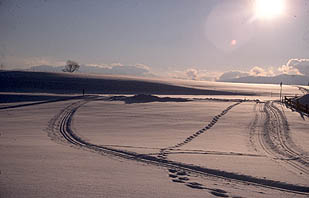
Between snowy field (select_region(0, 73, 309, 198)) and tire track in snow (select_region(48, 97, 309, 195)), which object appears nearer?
snowy field (select_region(0, 73, 309, 198))

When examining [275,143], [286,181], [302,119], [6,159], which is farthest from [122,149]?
[302,119]

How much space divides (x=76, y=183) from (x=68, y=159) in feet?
7.78

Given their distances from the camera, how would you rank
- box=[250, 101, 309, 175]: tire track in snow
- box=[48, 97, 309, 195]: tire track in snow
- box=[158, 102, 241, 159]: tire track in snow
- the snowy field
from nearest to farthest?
the snowy field → box=[48, 97, 309, 195]: tire track in snow → box=[250, 101, 309, 175]: tire track in snow → box=[158, 102, 241, 159]: tire track in snow

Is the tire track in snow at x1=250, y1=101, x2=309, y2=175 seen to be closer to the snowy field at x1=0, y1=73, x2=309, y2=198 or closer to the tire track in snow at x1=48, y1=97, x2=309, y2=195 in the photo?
the snowy field at x1=0, y1=73, x2=309, y2=198

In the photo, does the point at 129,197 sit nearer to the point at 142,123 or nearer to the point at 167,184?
the point at 167,184

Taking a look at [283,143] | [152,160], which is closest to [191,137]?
[283,143]

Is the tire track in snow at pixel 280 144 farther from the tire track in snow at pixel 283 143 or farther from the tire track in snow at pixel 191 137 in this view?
the tire track in snow at pixel 191 137

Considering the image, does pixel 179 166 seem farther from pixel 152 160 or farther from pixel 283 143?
pixel 283 143

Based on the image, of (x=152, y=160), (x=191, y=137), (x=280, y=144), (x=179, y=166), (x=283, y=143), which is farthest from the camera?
(x=191, y=137)

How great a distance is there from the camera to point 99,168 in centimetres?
736

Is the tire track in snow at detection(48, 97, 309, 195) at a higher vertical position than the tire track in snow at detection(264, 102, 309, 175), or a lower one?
lower

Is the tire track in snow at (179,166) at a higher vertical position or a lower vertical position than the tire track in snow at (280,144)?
lower

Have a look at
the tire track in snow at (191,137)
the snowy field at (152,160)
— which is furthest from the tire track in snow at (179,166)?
the tire track in snow at (191,137)

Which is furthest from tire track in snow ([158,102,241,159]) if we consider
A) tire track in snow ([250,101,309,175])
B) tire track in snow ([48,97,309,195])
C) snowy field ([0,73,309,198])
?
tire track in snow ([250,101,309,175])
